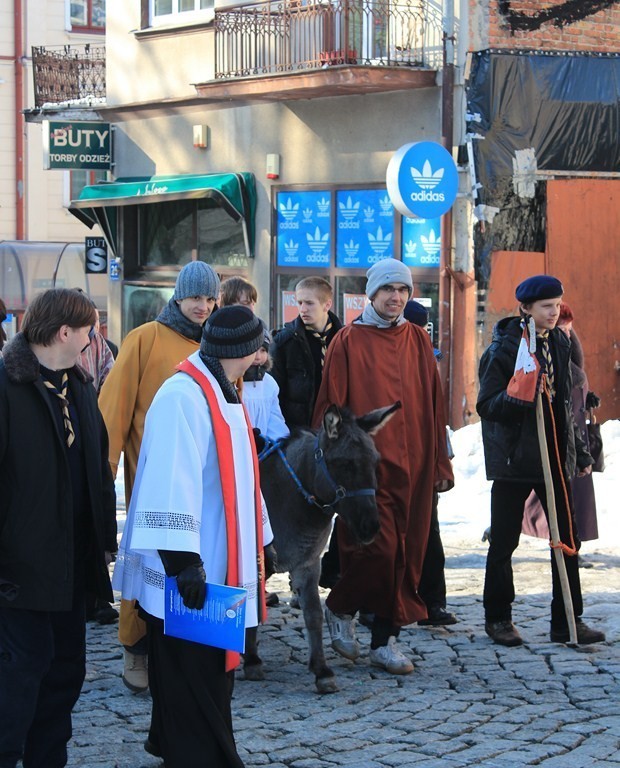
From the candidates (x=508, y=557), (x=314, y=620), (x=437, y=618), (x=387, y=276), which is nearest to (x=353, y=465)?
(x=314, y=620)

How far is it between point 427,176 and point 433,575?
23.2ft

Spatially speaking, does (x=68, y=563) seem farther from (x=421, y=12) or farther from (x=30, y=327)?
(x=421, y=12)

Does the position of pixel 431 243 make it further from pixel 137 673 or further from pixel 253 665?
pixel 137 673

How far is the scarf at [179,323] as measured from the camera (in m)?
6.53

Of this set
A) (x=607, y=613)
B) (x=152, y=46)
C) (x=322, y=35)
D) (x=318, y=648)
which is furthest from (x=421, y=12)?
(x=318, y=648)

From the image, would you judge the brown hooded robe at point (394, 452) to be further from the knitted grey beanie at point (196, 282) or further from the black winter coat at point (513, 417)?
the knitted grey beanie at point (196, 282)

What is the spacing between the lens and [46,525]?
4938 mm

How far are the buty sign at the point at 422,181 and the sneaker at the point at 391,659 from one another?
25.4 feet

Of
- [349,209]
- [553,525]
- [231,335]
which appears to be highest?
[349,209]

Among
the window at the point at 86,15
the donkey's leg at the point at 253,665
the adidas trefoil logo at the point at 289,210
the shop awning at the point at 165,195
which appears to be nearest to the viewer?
the donkey's leg at the point at 253,665

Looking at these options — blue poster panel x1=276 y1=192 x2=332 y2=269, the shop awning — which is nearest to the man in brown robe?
blue poster panel x1=276 y1=192 x2=332 y2=269

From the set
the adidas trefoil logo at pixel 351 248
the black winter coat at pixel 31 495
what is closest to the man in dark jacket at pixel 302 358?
the black winter coat at pixel 31 495

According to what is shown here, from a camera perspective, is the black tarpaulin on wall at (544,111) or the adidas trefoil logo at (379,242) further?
the adidas trefoil logo at (379,242)

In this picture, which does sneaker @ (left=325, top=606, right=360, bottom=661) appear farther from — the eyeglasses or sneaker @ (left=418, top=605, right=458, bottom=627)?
the eyeglasses
